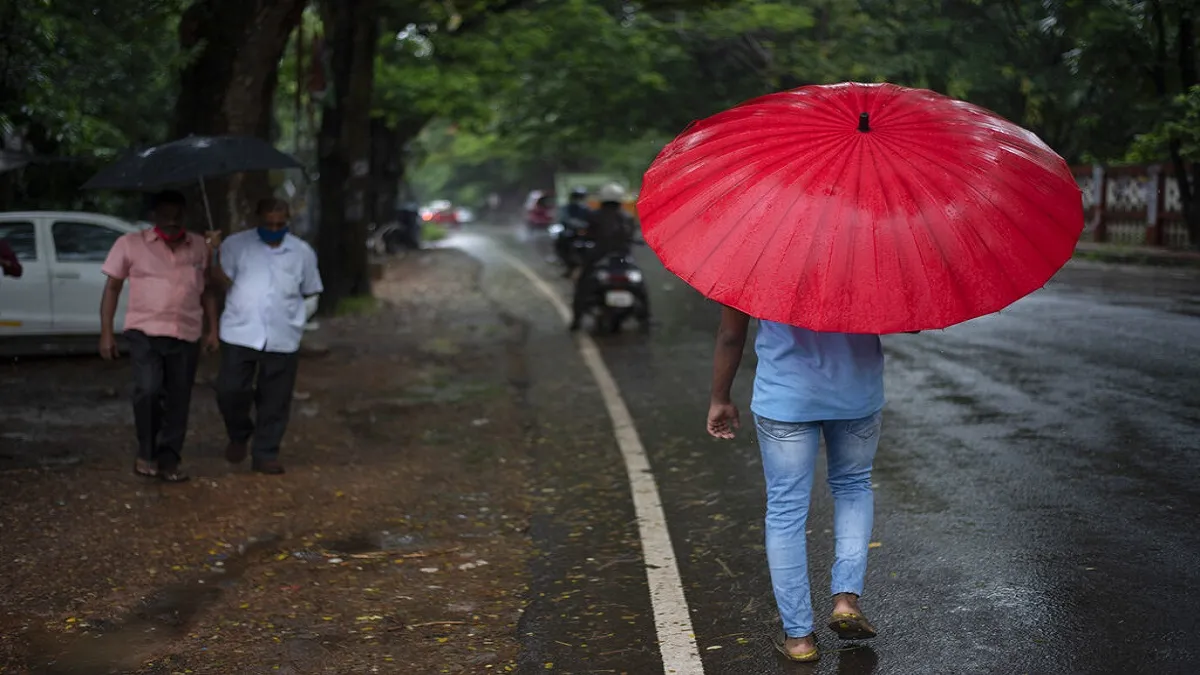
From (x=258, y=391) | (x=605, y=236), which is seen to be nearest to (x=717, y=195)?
(x=258, y=391)

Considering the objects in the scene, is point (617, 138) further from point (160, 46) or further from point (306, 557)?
point (306, 557)

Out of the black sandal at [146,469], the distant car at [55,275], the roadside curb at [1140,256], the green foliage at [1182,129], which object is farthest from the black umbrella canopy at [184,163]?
the roadside curb at [1140,256]

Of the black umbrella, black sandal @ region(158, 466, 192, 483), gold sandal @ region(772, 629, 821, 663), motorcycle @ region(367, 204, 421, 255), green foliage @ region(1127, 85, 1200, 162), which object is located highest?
green foliage @ region(1127, 85, 1200, 162)

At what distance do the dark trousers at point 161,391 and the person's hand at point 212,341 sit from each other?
0.27 feet

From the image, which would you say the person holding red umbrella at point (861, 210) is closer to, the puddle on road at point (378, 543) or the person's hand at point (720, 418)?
the person's hand at point (720, 418)

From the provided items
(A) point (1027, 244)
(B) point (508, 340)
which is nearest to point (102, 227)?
(B) point (508, 340)

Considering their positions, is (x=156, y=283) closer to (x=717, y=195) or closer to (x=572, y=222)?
(x=717, y=195)

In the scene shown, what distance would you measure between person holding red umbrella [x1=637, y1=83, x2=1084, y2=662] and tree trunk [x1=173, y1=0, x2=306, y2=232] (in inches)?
335

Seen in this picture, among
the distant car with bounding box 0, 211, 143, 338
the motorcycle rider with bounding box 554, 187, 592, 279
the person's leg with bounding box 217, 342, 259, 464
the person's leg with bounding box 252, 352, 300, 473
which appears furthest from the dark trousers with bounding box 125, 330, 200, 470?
the motorcycle rider with bounding box 554, 187, 592, 279

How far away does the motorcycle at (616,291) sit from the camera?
16.5 metres

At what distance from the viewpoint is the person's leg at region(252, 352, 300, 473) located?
839 cm

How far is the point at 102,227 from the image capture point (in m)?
14.5

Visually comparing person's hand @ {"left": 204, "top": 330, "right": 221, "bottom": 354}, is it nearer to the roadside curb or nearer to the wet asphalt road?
the wet asphalt road

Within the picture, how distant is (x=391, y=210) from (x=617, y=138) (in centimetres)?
710
